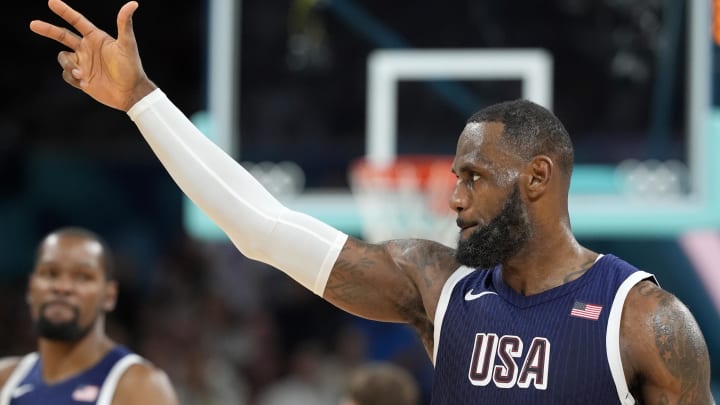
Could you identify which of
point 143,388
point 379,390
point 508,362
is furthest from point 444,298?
point 143,388

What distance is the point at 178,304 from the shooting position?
419 inches

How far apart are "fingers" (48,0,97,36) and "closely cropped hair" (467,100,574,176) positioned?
1.23m

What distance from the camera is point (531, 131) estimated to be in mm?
3486

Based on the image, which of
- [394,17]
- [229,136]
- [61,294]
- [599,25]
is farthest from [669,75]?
[61,294]

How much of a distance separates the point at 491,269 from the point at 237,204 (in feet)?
2.71

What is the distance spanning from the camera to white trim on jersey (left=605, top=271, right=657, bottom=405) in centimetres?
322

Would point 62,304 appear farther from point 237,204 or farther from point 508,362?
point 508,362

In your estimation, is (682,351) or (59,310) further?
(59,310)

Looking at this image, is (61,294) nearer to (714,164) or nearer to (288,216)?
(288,216)

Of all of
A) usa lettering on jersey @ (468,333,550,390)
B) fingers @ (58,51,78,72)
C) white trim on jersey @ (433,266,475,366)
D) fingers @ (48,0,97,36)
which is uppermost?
fingers @ (48,0,97,36)

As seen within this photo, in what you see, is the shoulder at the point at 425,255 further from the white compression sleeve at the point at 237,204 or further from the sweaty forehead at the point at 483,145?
the sweaty forehead at the point at 483,145

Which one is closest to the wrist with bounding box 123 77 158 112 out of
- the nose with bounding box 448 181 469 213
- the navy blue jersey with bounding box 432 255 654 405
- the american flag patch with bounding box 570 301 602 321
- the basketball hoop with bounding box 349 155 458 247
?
the nose with bounding box 448 181 469 213

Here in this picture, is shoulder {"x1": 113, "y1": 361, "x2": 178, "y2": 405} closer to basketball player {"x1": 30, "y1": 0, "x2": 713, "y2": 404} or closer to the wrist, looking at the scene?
basketball player {"x1": 30, "y1": 0, "x2": 713, "y2": 404}

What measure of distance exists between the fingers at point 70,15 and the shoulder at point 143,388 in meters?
1.84
